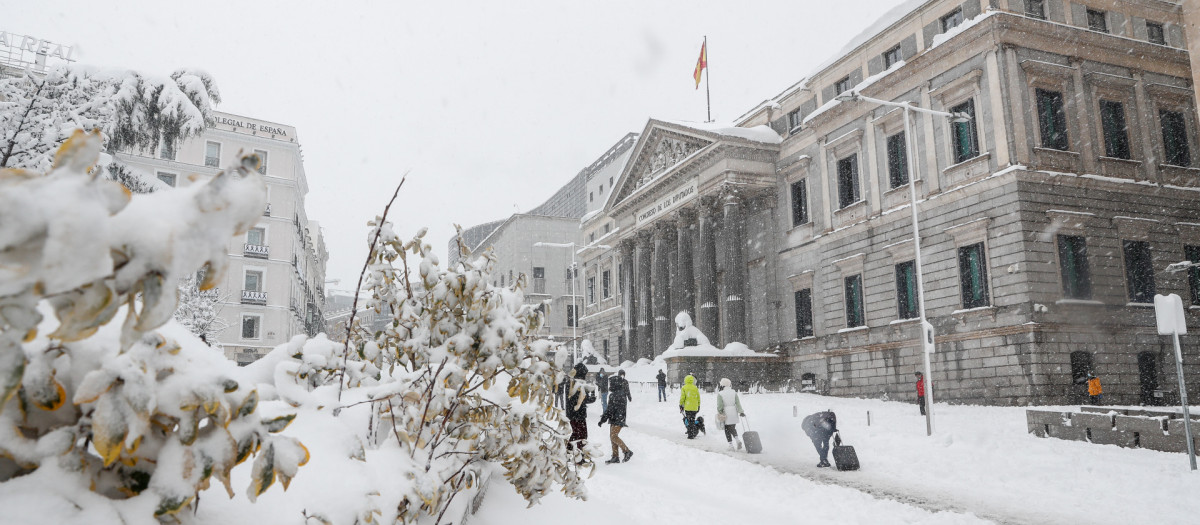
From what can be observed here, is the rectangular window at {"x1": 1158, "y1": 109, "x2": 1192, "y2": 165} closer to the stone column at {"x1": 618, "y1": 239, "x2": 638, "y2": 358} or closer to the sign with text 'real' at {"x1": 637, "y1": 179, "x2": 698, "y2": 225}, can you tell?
the sign with text 'real' at {"x1": 637, "y1": 179, "x2": 698, "y2": 225}

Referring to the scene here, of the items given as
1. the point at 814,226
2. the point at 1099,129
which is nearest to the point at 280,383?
the point at 1099,129

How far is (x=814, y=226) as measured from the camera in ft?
109

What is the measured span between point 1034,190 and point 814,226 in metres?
10.7

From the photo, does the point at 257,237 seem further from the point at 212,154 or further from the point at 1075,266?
the point at 1075,266

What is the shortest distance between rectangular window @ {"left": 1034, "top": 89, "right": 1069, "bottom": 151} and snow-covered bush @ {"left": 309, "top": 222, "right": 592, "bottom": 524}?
25695 mm

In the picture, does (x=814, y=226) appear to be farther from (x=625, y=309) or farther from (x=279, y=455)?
(x=279, y=455)

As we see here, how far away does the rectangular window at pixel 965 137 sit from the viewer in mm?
25031

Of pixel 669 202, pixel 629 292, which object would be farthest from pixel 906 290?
pixel 629 292

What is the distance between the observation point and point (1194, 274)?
84.3ft

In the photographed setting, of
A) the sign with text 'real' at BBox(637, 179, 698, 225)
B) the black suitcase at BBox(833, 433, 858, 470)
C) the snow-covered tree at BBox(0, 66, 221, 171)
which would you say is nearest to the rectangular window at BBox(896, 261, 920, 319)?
the sign with text 'real' at BBox(637, 179, 698, 225)

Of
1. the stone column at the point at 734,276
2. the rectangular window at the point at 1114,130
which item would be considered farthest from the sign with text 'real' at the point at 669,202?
the rectangular window at the point at 1114,130

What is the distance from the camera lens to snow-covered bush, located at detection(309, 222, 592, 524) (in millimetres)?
3221

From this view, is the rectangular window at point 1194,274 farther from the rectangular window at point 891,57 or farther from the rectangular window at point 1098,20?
the rectangular window at point 891,57

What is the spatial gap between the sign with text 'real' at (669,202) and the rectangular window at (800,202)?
5462 millimetres
